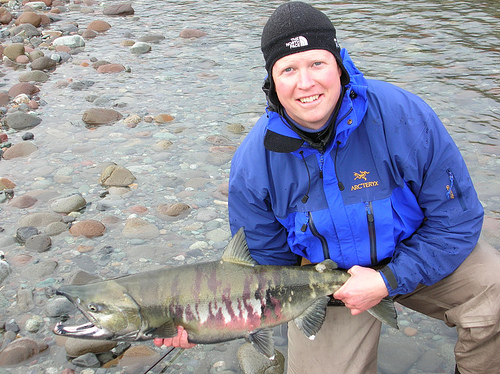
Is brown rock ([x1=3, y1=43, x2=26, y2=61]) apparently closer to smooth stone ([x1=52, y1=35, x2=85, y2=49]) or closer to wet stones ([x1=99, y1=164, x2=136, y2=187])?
smooth stone ([x1=52, y1=35, x2=85, y2=49])

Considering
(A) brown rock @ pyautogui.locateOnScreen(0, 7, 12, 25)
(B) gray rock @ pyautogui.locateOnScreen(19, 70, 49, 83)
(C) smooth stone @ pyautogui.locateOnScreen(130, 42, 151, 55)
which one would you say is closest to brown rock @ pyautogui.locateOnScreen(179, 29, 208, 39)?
(C) smooth stone @ pyautogui.locateOnScreen(130, 42, 151, 55)

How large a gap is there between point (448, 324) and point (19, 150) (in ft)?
22.5

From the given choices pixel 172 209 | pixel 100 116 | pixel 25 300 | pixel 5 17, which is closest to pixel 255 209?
pixel 25 300

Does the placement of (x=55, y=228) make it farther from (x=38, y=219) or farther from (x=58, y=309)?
(x=58, y=309)

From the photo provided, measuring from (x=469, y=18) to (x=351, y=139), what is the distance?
39.9 ft

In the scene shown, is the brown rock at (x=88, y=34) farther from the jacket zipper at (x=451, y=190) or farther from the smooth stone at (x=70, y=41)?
the jacket zipper at (x=451, y=190)

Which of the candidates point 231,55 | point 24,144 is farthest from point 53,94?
point 231,55

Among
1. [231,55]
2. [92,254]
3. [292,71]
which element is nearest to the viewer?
[292,71]

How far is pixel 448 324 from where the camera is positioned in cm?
394

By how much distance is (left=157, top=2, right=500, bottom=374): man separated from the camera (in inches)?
139

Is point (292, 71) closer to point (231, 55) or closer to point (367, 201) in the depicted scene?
point (367, 201)

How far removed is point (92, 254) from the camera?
6043mm

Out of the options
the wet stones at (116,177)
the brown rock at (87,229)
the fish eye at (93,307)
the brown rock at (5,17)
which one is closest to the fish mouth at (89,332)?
the fish eye at (93,307)

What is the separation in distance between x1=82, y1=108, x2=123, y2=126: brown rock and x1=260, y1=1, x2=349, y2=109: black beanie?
6.48 metres
